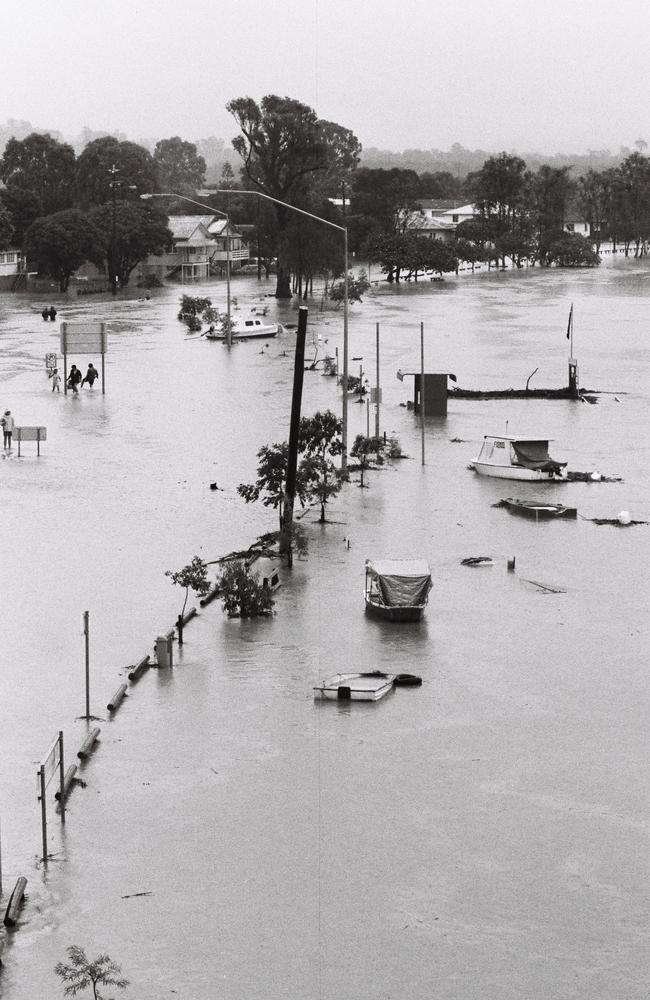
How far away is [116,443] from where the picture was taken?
4062 centimetres

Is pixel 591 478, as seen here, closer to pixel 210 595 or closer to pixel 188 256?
pixel 210 595

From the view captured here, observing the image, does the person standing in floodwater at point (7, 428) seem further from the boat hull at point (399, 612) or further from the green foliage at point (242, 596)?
the boat hull at point (399, 612)

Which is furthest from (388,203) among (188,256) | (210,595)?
(210,595)

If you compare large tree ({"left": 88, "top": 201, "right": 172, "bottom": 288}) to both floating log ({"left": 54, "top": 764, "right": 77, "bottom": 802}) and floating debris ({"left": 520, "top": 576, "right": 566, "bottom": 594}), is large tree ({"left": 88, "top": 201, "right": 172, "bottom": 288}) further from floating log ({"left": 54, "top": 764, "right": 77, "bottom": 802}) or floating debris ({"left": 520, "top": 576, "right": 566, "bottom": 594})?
floating log ({"left": 54, "top": 764, "right": 77, "bottom": 802})

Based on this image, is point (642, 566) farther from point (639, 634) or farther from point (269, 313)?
point (269, 313)

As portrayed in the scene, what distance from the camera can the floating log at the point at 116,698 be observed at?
19.6 m

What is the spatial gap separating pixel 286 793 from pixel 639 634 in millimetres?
8167

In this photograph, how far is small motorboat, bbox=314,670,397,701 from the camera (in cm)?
2017

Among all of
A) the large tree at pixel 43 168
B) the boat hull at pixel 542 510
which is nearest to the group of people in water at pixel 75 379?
the boat hull at pixel 542 510

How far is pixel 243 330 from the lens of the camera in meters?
71.2

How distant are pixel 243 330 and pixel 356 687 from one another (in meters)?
52.0

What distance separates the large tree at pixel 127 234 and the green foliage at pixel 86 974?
91969 mm

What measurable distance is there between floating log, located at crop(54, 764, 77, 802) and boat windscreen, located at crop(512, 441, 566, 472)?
20.7 meters

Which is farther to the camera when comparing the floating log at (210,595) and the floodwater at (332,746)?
the floating log at (210,595)
